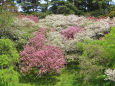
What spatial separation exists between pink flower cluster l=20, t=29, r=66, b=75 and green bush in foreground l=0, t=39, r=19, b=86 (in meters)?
1.05

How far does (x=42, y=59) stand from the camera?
443 inches

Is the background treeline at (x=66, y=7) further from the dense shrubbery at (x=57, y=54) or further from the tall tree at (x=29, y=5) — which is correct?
the dense shrubbery at (x=57, y=54)

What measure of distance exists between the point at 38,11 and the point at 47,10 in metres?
1.49

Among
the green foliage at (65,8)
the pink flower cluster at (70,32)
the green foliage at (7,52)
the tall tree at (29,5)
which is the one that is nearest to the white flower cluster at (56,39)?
the pink flower cluster at (70,32)

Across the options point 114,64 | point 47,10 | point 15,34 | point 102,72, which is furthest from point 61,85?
point 47,10

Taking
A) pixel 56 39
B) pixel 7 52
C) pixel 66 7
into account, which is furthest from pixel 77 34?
pixel 66 7

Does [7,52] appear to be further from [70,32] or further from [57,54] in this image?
[70,32]

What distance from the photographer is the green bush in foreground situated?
31.9 ft

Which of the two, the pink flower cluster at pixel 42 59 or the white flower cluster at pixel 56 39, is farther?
the white flower cluster at pixel 56 39

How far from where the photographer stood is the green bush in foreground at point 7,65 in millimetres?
9711

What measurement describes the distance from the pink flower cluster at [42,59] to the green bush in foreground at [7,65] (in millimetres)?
1046

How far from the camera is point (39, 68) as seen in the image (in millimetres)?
11273

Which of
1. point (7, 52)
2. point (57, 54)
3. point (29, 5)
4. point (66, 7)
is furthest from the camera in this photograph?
point (29, 5)

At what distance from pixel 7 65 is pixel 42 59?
86.3 inches
